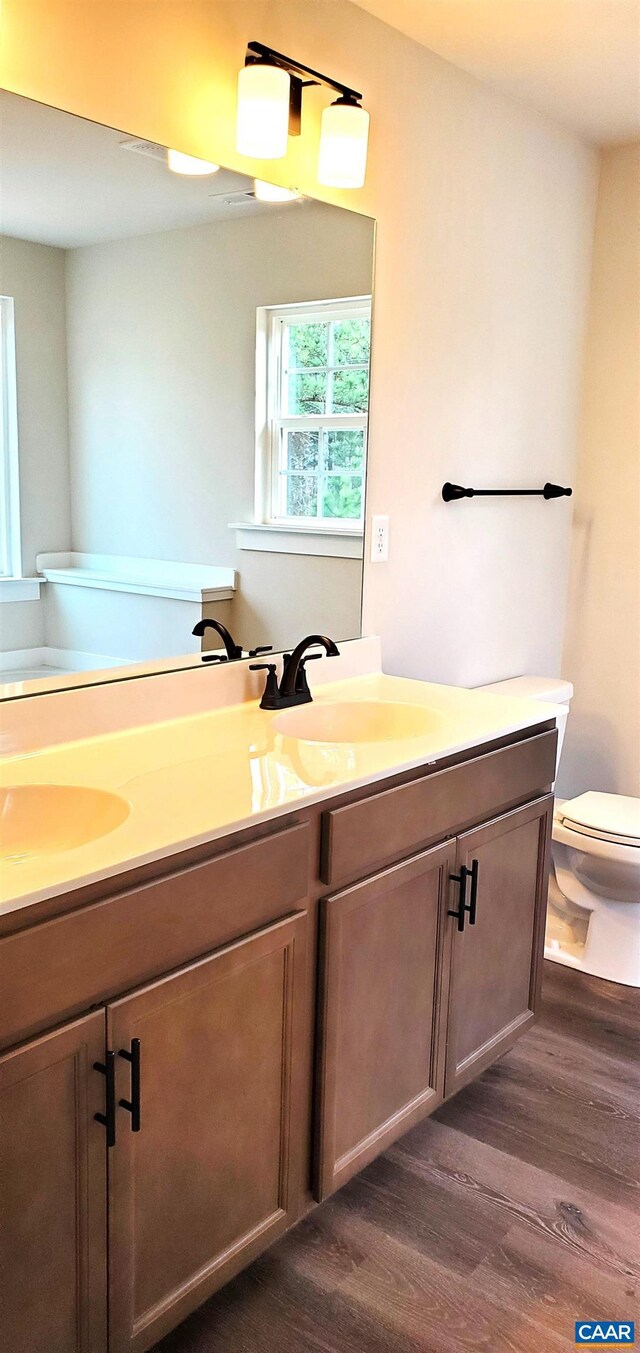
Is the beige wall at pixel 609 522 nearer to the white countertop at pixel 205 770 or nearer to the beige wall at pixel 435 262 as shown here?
the beige wall at pixel 435 262

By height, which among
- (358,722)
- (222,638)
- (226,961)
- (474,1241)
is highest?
(222,638)

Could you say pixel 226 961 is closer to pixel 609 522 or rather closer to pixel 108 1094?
pixel 108 1094

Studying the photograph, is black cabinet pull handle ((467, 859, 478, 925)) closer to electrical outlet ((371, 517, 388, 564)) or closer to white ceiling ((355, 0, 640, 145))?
electrical outlet ((371, 517, 388, 564))

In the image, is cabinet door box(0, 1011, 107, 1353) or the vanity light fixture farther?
the vanity light fixture

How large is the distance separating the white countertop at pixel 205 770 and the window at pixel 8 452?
1.10 ft

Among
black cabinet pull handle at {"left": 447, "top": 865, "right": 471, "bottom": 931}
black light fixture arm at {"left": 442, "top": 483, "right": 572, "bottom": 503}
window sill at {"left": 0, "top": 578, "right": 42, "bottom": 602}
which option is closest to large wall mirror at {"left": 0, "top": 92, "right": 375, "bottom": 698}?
window sill at {"left": 0, "top": 578, "right": 42, "bottom": 602}

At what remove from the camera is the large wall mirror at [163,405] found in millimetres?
1671

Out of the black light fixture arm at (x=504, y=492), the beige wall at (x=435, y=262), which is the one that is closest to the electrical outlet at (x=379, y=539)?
the beige wall at (x=435, y=262)

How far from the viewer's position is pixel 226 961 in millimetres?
1462

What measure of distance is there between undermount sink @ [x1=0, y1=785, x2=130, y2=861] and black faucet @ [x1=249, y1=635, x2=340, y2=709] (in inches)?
25.1

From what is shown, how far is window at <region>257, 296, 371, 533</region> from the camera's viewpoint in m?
2.15

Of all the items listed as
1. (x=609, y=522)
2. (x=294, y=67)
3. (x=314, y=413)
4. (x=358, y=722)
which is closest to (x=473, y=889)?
(x=358, y=722)

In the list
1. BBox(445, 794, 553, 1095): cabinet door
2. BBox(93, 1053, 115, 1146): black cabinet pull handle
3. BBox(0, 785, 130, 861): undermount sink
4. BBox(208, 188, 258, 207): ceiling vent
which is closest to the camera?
BBox(93, 1053, 115, 1146): black cabinet pull handle

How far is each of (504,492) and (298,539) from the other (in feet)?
3.01
